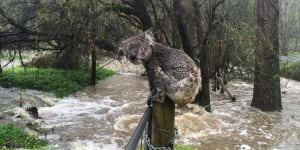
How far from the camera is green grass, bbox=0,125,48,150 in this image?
8344mm

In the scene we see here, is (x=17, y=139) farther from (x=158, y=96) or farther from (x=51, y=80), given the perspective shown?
(x=51, y=80)

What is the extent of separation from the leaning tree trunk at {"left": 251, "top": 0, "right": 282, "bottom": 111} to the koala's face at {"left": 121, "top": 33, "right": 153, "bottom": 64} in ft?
38.6

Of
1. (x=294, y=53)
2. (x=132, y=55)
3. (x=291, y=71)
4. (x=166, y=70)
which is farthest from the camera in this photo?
(x=294, y=53)

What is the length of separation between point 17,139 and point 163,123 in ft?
22.4

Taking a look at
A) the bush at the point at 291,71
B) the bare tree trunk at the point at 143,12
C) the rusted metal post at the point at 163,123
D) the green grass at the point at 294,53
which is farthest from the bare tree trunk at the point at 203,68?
the green grass at the point at 294,53

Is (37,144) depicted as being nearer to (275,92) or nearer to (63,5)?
(63,5)

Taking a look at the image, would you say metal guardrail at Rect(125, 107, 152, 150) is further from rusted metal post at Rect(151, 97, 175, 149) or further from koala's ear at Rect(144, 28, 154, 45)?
koala's ear at Rect(144, 28, 154, 45)

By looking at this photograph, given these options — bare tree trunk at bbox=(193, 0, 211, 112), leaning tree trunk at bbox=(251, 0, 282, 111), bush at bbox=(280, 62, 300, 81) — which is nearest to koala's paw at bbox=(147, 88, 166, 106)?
bare tree trunk at bbox=(193, 0, 211, 112)

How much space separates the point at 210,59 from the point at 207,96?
240 cm

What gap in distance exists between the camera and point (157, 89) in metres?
2.82

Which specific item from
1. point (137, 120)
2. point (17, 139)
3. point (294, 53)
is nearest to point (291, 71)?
point (294, 53)

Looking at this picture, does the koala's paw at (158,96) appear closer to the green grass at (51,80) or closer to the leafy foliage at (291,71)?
the green grass at (51,80)

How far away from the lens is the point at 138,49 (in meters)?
3.16

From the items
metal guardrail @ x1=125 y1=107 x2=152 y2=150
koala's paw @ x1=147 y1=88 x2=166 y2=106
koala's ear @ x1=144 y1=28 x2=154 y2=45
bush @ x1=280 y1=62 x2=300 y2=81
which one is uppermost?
koala's ear @ x1=144 y1=28 x2=154 y2=45
